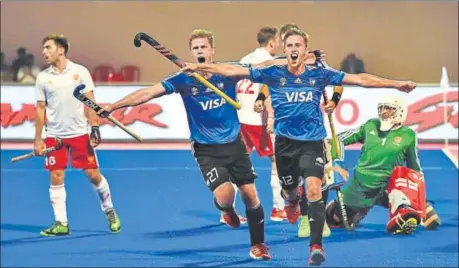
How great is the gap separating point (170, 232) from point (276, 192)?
0.76 meters

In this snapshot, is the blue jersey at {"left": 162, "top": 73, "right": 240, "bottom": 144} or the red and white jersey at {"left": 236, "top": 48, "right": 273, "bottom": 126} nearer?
the blue jersey at {"left": 162, "top": 73, "right": 240, "bottom": 144}

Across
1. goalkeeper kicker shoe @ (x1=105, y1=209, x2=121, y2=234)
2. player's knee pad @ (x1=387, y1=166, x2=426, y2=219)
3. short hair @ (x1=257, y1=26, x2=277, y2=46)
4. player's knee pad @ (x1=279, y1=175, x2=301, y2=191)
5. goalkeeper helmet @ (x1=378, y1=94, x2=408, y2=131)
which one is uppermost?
short hair @ (x1=257, y1=26, x2=277, y2=46)

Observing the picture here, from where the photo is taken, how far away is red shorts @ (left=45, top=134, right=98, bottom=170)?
19.1ft

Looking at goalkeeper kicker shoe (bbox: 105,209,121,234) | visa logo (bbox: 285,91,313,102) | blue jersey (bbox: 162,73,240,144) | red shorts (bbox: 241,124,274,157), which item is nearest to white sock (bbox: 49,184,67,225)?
goalkeeper kicker shoe (bbox: 105,209,121,234)

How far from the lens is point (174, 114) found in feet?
22.8

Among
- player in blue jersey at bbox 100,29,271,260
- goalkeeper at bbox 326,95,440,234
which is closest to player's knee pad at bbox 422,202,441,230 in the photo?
goalkeeper at bbox 326,95,440,234

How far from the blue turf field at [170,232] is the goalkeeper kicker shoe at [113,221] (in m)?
0.05

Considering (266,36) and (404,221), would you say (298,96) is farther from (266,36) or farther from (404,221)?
(404,221)

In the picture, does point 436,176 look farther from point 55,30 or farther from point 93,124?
point 93,124

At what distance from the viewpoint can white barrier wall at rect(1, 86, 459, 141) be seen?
604 cm

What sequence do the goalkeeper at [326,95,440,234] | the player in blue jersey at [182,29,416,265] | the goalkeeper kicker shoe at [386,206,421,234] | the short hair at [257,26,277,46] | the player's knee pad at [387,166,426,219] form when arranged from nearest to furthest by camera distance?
the player in blue jersey at [182,29,416,265], the short hair at [257,26,277,46], the goalkeeper at [326,95,440,234], the player's knee pad at [387,166,426,219], the goalkeeper kicker shoe at [386,206,421,234]

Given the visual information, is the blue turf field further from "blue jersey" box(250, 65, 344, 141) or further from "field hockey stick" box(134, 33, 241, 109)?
"field hockey stick" box(134, 33, 241, 109)

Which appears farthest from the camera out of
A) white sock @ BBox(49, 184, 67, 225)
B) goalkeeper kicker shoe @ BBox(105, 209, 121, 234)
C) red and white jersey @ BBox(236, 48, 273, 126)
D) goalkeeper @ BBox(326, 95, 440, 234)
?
white sock @ BBox(49, 184, 67, 225)

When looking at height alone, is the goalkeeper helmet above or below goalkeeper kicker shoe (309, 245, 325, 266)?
above
